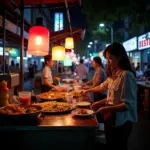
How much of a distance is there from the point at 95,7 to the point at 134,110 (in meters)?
13.4

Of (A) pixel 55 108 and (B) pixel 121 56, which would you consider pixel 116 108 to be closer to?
(B) pixel 121 56

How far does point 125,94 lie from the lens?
9.60ft

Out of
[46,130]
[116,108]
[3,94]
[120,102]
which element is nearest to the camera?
[46,130]

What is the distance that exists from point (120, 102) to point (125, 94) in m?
0.19

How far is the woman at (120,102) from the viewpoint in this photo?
2.94 meters

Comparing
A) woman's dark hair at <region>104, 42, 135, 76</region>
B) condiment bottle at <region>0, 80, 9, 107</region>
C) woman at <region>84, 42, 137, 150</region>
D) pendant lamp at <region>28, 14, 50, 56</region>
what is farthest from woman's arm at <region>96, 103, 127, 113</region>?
pendant lamp at <region>28, 14, 50, 56</region>

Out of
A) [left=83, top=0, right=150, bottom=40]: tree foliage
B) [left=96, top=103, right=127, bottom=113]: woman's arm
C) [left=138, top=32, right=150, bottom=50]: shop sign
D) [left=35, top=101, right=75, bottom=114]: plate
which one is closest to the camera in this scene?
[left=96, top=103, right=127, bottom=113]: woman's arm

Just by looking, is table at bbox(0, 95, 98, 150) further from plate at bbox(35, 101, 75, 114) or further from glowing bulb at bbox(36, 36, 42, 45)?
glowing bulb at bbox(36, 36, 42, 45)

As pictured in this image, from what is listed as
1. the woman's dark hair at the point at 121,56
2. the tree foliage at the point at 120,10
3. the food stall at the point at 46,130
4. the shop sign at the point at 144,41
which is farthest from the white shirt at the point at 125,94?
the shop sign at the point at 144,41

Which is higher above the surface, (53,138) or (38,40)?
(38,40)

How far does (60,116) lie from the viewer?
3309 mm

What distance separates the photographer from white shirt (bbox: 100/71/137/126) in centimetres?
293

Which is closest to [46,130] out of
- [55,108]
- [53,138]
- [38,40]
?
[53,138]

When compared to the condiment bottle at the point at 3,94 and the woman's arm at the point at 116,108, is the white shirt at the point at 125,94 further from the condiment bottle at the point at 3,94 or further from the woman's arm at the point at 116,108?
the condiment bottle at the point at 3,94
